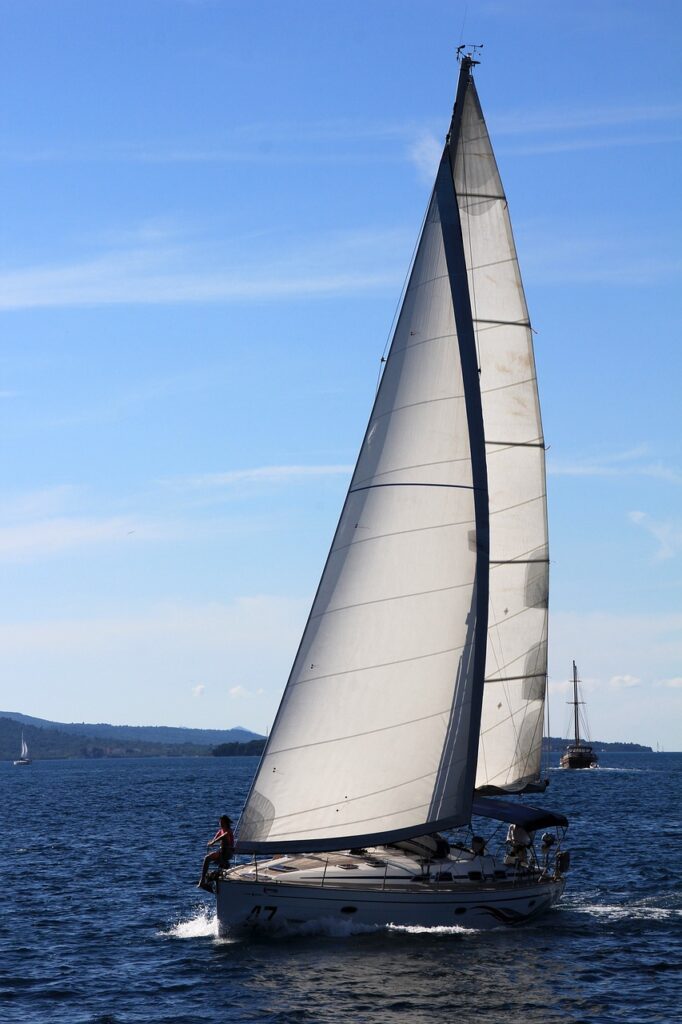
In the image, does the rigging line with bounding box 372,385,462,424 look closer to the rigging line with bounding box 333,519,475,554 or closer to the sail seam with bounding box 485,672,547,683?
the rigging line with bounding box 333,519,475,554

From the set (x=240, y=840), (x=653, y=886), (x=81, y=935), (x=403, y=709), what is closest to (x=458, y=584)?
(x=403, y=709)

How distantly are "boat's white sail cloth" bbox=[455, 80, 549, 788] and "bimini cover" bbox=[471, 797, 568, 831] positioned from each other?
1371 mm

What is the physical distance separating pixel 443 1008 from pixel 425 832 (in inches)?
199

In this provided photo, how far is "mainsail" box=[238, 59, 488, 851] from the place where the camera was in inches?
1202

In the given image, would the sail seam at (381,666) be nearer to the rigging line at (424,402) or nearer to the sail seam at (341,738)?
the sail seam at (341,738)

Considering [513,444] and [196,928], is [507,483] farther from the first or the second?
[196,928]

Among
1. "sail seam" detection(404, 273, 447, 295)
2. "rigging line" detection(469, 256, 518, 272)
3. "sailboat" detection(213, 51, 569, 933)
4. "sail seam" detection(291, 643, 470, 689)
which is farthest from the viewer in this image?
"rigging line" detection(469, 256, 518, 272)

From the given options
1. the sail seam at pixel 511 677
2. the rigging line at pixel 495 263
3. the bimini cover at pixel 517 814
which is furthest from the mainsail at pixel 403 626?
the sail seam at pixel 511 677

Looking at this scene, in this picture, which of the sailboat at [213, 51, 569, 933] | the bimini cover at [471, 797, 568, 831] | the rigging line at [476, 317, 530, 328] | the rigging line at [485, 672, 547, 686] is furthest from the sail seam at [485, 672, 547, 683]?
the rigging line at [476, 317, 530, 328]

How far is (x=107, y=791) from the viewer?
407 feet

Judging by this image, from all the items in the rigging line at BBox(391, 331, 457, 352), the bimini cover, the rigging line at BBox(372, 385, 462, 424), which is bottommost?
the bimini cover

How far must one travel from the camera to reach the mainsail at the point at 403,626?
100 ft

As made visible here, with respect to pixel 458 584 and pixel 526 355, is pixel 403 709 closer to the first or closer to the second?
pixel 458 584

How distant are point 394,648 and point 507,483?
7.54m
